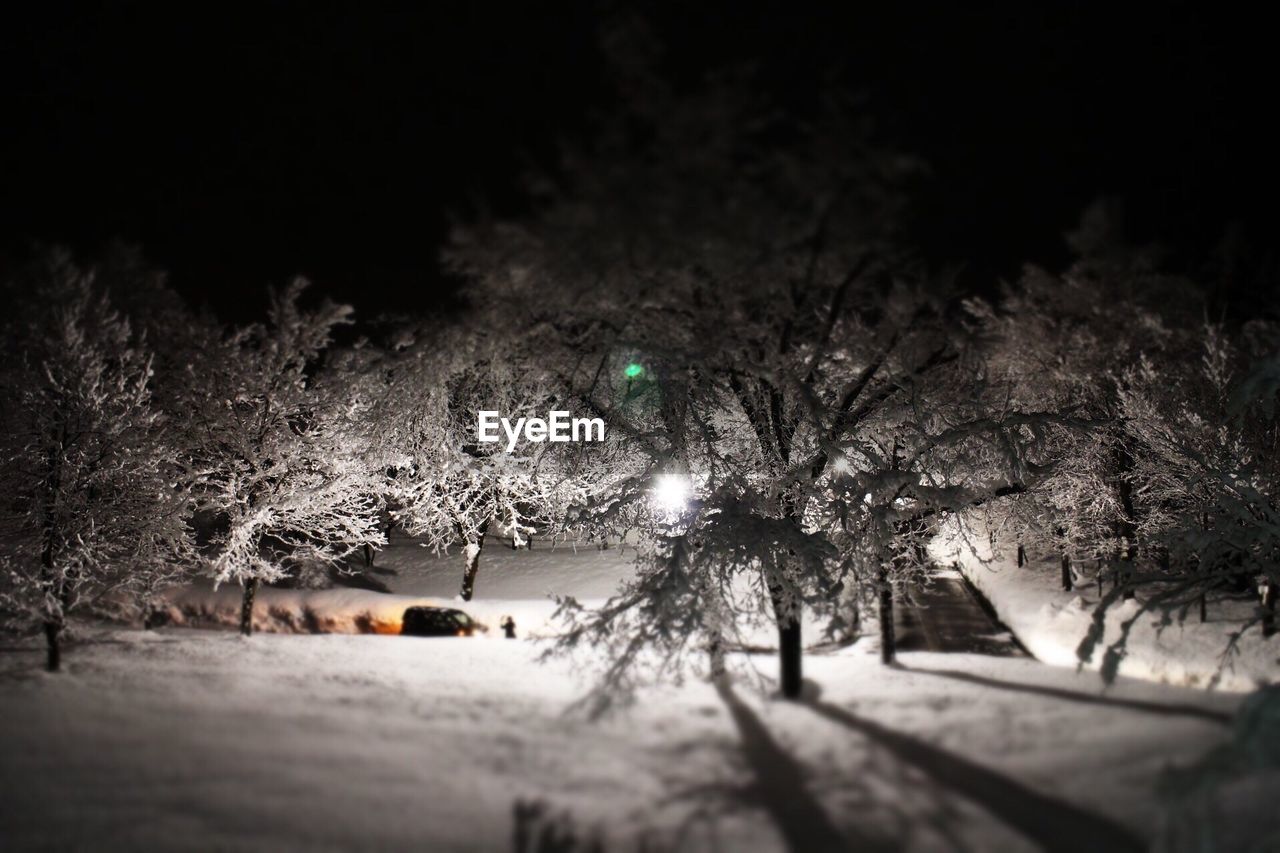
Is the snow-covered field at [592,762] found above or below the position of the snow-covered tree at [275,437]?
below

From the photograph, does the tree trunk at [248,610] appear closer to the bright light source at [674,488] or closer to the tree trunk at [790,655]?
the bright light source at [674,488]

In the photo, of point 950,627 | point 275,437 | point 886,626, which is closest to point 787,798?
point 886,626

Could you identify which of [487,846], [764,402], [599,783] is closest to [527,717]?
[599,783]

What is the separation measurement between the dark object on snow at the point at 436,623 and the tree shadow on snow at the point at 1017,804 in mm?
14299

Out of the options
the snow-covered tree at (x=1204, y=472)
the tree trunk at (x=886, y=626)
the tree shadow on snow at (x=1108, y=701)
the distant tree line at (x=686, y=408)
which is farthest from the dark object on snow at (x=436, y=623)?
the snow-covered tree at (x=1204, y=472)

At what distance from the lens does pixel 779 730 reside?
263 inches

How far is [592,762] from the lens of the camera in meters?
5.86

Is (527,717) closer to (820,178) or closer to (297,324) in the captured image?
(820,178)

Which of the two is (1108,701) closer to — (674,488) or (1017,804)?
(1017,804)

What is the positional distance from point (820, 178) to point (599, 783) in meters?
5.25

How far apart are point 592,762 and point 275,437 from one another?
12.5 metres

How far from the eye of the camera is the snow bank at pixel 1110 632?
468 inches

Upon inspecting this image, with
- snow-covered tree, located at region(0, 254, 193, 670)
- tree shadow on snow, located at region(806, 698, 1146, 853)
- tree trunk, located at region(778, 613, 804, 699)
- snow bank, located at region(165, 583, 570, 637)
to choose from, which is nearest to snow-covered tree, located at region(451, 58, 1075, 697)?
tree trunk, located at region(778, 613, 804, 699)

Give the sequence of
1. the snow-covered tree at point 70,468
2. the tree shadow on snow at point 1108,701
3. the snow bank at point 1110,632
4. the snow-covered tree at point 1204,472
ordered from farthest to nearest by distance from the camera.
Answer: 1. the snow bank at point 1110,632
2. the snow-covered tree at point 70,468
3. the snow-covered tree at point 1204,472
4. the tree shadow on snow at point 1108,701
